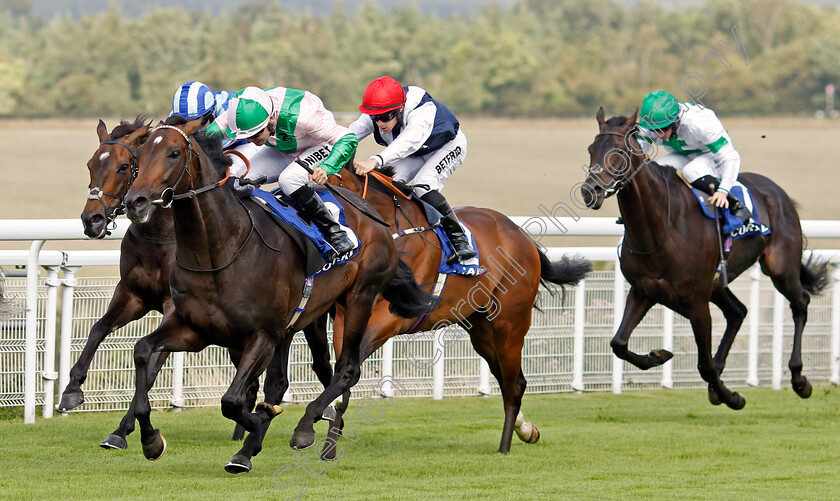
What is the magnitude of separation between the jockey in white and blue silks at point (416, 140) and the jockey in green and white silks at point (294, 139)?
0.26 m

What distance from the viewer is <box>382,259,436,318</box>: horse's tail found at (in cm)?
510

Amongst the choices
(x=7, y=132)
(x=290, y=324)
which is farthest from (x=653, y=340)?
(x=7, y=132)

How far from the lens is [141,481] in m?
4.52

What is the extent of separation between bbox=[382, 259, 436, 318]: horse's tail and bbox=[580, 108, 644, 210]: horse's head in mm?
1031

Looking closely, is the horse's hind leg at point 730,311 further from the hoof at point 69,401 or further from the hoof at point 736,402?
the hoof at point 69,401

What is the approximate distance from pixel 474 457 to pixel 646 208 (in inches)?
67.4

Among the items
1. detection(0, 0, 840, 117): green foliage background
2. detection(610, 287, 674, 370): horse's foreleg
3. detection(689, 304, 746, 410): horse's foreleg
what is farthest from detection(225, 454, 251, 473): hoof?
detection(0, 0, 840, 117): green foliage background

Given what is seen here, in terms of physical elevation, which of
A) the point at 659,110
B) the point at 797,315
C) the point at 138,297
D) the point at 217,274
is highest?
the point at 659,110

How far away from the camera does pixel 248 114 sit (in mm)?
4430

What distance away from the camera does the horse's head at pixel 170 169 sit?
147 inches

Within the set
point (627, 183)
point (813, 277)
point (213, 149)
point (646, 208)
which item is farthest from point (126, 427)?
point (813, 277)

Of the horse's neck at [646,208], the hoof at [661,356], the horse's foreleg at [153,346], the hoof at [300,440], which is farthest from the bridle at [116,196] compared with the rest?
the hoof at [661,356]

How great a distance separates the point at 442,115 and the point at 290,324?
5.03 feet

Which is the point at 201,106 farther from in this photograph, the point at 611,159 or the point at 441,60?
the point at 441,60
